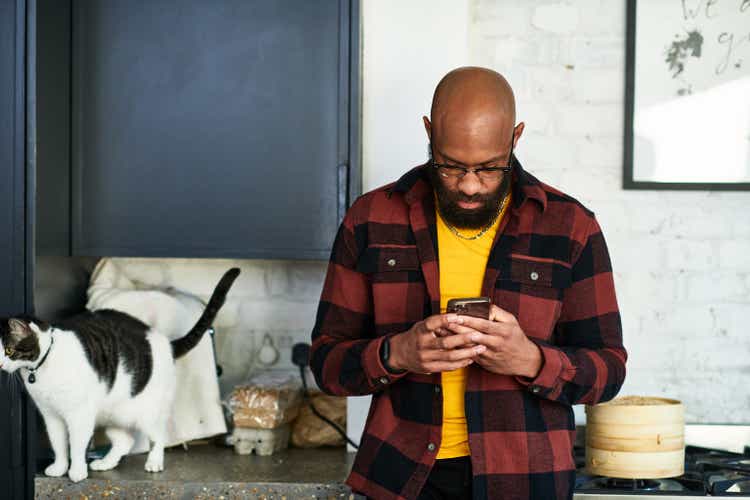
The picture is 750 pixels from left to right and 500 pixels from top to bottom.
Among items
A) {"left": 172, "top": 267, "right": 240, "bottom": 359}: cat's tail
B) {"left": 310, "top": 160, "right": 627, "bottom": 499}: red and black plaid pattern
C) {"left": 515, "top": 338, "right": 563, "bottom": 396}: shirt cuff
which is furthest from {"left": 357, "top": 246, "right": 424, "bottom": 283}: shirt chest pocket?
{"left": 172, "top": 267, "right": 240, "bottom": 359}: cat's tail

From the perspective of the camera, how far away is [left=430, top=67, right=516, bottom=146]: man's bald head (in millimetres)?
1352

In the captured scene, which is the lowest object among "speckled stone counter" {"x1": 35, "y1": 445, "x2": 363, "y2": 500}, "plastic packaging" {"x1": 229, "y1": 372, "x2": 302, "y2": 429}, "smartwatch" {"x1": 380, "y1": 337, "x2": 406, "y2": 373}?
"speckled stone counter" {"x1": 35, "y1": 445, "x2": 363, "y2": 500}

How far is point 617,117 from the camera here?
2.38 metres

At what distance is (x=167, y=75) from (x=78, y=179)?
1.15ft

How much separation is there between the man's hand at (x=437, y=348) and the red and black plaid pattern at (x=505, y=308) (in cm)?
8

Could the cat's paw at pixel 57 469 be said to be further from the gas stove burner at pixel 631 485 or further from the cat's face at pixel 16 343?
the gas stove burner at pixel 631 485

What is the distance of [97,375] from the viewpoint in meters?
1.93

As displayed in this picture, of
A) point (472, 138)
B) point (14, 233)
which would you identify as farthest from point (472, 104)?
point (14, 233)

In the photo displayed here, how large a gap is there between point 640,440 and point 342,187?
35.6 inches

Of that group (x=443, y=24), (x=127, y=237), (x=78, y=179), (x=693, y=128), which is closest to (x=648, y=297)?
(x=693, y=128)

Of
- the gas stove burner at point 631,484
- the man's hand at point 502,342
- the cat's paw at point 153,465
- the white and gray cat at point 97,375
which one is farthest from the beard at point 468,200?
the cat's paw at point 153,465

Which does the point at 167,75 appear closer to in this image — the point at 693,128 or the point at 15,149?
the point at 15,149

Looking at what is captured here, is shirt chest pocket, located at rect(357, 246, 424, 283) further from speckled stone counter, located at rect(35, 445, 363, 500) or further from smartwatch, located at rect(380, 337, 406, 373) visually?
speckled stone counter, located at rect(35, 445, 363, 500)

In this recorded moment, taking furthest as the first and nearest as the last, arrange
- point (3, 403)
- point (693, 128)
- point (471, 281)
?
1. point (693, 128)
2. point (3, 403)
3. point (471, 281)
